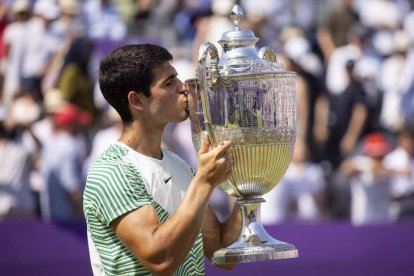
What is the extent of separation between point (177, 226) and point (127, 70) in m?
0.53

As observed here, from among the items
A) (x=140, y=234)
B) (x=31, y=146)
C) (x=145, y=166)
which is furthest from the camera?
(x=31, y=146)

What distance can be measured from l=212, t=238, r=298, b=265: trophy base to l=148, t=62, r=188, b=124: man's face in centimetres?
44

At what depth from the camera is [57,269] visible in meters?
6.93

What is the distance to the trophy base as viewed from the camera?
3.34 meters

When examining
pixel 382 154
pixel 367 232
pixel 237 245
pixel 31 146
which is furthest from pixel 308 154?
pixel 237 245

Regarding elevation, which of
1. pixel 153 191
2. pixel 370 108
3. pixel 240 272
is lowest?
pixel 240 272

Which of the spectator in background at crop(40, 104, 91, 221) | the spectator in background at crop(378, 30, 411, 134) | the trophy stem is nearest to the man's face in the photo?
the trophy stem

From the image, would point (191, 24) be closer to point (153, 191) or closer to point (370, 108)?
point (370, 108)

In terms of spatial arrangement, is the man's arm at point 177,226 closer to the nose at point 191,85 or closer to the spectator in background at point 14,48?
the nose at point 191,85

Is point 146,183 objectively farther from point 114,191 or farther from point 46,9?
point 46,9

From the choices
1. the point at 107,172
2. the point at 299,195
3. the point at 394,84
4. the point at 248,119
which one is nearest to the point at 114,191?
the point at 107,172

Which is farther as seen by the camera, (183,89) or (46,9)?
(46,9)

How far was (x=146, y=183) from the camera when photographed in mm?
3285

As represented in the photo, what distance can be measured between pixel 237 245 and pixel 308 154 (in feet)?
15.9
